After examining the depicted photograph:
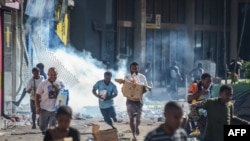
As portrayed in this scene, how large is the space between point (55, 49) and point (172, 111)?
1726cm

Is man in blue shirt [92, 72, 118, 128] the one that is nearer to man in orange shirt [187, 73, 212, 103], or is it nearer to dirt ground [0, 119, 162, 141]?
dirt ground [0, 119, 162, 141]

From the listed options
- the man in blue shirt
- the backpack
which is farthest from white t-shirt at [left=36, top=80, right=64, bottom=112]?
the backpack

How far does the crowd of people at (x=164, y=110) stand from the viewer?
6.30 metres

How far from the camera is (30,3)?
20578mm

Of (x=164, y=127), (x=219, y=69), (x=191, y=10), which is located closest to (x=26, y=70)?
(x=164, y=127)

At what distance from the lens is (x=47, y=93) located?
12.3 metres

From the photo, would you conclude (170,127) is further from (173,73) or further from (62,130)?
(173,73)

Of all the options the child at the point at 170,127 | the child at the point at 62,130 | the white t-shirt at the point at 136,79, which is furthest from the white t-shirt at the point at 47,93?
the child at the point at 170,127

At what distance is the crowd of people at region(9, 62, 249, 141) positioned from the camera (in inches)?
248

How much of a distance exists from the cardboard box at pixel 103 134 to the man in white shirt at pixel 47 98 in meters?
2.12

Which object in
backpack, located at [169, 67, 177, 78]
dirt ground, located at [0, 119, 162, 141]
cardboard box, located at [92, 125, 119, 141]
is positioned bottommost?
dirt ground, located at [0, 119, 162, 141]

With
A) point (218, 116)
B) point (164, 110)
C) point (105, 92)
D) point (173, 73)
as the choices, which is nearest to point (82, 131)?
point (105, 92)

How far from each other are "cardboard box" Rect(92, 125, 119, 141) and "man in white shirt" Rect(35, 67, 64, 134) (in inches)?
83.5

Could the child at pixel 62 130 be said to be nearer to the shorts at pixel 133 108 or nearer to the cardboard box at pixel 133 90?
the cardboard box at pixel 133 90
